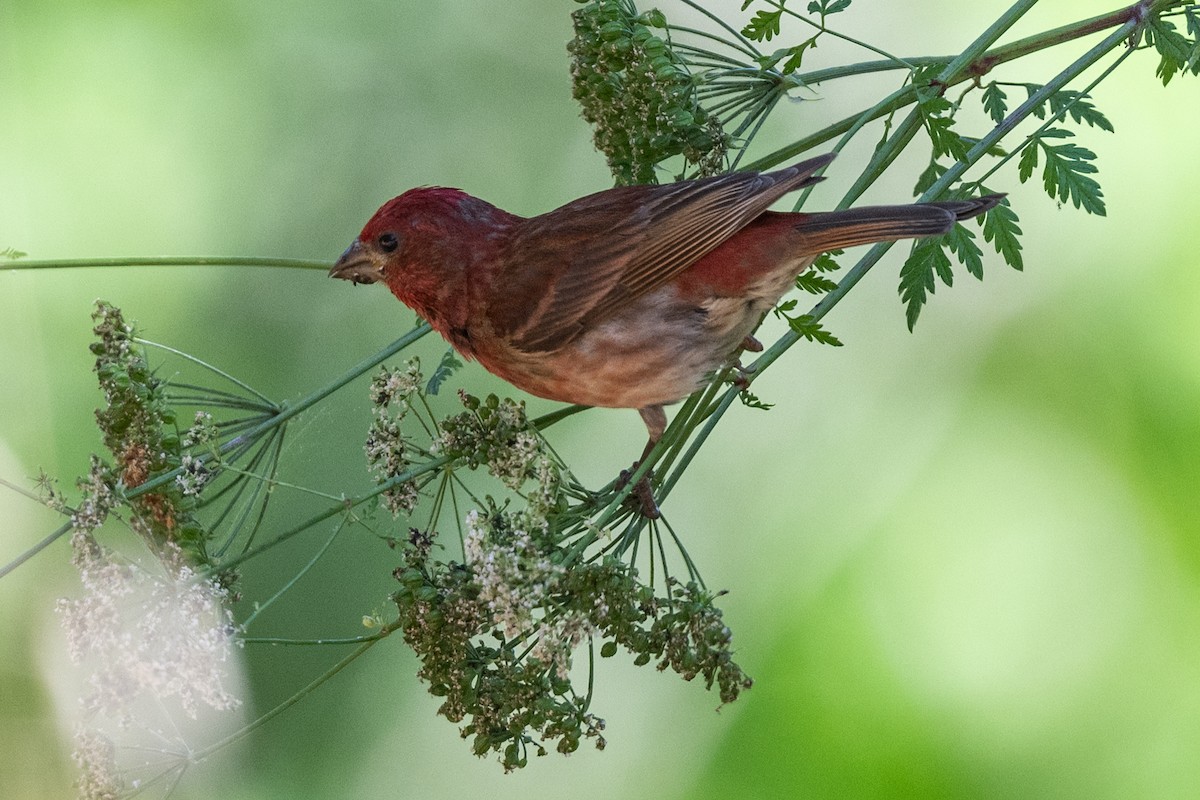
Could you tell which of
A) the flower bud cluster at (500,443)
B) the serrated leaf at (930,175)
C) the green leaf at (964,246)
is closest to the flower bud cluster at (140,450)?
the flower bud cluster at (500,443)

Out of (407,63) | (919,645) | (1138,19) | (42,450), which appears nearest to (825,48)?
(407,63)

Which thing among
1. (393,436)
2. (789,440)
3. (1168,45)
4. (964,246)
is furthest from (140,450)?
(789,440)

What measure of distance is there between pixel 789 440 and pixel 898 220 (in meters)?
2.57

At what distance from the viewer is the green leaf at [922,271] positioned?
8.27 ft

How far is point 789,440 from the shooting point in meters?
5.05

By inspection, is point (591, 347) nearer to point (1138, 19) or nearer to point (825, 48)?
point (1138, 19)

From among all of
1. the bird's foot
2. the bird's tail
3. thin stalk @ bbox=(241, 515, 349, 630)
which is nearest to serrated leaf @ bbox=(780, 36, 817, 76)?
the bird's tail

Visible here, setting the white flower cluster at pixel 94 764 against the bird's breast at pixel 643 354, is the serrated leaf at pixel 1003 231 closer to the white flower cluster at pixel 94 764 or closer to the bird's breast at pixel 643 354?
the bird's breast at pixel 643 354

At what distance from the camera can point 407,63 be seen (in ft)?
18.5

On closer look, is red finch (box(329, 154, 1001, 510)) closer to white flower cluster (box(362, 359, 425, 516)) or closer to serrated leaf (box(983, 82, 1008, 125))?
serrated leaf (box(983, 82, 1008, 125))

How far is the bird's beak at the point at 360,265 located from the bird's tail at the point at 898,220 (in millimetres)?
1138

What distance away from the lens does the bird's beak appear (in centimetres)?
309

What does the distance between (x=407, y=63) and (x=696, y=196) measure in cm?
318

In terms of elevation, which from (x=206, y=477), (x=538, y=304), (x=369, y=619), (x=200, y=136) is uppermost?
(x=200, y=136)
